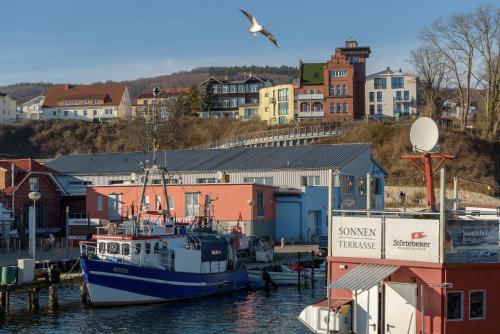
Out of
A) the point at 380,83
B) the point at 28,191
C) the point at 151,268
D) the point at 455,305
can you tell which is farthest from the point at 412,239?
the point at 380,83

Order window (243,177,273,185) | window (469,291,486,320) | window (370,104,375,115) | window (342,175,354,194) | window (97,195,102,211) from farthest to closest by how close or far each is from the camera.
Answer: window (370,104,375,115) → window (243,177,273,185) → window (97,195,102,211) → window (342,175,354,194) → window (469,291,486,320)

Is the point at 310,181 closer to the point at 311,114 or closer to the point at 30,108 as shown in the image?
the point at 311,114

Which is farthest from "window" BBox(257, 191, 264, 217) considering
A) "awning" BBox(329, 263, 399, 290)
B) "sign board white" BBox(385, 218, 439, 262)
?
"sign board white" BBox(385, 218, 439, 262)

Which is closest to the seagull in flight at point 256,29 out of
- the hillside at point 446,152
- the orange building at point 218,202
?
the orange building at point 218,202

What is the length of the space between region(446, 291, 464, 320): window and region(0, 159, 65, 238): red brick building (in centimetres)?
4738

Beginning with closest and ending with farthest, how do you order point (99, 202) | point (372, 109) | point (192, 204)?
point (192, 204) → point (99, 202) → point (372, 109)

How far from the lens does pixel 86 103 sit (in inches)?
6260

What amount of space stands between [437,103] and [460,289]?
94380mm

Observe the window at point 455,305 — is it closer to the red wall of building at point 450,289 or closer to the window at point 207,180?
the red wall of building at point 450,289

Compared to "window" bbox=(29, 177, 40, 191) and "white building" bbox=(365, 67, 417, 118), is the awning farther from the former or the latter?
"white building" bbox=(365, 67, 417, 118)

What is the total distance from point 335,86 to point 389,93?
34.5 feet

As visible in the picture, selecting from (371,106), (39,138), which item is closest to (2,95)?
(39,138)

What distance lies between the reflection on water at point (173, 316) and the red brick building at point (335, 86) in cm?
7525

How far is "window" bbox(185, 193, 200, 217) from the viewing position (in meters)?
63.2
